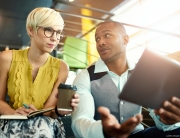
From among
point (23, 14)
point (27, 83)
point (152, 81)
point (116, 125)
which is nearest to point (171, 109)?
point (152, 81)

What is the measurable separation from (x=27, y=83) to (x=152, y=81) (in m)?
0.84

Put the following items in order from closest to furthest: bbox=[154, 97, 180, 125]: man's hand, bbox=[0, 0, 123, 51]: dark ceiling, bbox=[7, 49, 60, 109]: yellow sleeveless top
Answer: bbox=[154, 97, 180, 125]: man's hand < bbox=[7, 49, 60, 109]: yellow sleeveless top < bbox=[0, 0, 123, 51]: dark ceiling

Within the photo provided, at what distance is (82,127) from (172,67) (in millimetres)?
507

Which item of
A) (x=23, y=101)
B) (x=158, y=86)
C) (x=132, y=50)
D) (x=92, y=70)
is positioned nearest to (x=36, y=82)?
(x=23, y=101)

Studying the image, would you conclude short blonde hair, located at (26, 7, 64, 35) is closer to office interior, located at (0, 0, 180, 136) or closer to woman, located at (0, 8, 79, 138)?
woman, located at (0, 8, 79, 138)

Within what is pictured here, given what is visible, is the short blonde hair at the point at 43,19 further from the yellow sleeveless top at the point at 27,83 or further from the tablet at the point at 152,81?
the tablet at the point at 152,81

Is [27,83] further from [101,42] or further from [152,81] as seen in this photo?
[152,81]

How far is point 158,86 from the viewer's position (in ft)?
2.98

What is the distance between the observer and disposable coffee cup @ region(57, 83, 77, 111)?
1.08 m

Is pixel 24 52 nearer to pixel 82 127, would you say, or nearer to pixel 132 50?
pixel 82 127

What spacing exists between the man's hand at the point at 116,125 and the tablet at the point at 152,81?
0.29 ft

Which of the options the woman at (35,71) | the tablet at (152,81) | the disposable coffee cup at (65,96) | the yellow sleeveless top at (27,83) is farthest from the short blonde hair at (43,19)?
the tablet at (152,81)

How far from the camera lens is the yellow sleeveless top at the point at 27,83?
140cm

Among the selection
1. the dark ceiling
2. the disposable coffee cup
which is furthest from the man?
the dark ceiling
